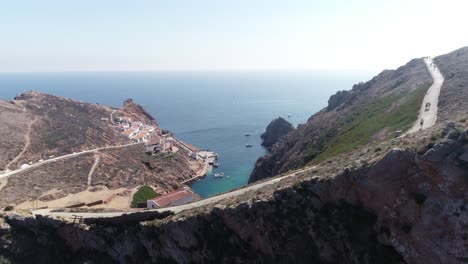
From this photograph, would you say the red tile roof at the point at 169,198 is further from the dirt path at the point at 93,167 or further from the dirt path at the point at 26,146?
the dirt path at the point at 26,146

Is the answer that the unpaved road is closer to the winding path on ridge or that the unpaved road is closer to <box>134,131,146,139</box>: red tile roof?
the winding path on ridge

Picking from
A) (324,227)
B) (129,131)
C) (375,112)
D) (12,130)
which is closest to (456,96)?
(375,112)

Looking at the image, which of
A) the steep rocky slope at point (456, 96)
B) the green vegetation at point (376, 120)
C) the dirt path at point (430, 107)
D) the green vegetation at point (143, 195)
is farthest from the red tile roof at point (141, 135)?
the steep rocky slope at point (456, 96)

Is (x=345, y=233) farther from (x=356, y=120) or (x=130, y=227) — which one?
(x=356, y=120)

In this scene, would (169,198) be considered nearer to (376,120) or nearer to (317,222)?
(317,222)

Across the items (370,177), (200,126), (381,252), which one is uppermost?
(370,177)

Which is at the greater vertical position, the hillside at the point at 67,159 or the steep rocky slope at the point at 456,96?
the steep rocky slope at the point at 456,96

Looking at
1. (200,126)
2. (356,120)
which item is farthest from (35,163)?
(200,126)
